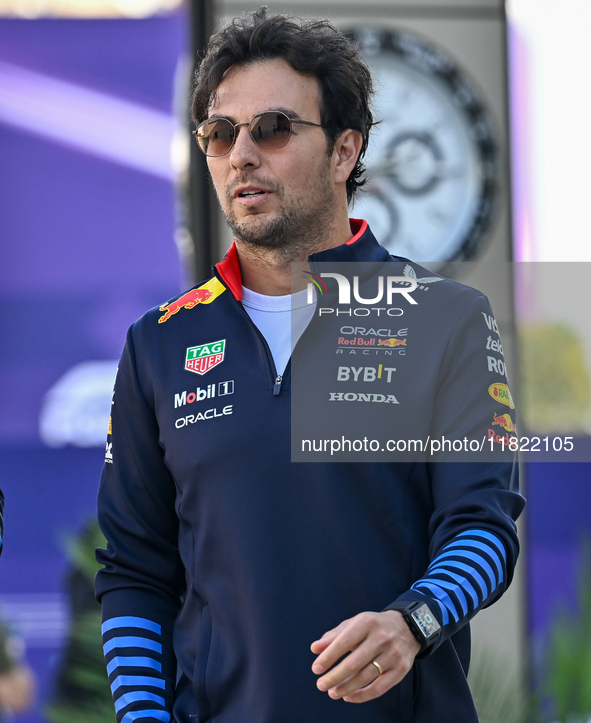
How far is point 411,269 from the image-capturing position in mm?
1748

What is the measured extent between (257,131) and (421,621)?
921 millimetres

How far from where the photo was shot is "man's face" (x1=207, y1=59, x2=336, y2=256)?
1.71 meters

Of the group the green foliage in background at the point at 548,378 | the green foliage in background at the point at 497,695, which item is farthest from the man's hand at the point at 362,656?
the green foliage in background at the point at 548,378

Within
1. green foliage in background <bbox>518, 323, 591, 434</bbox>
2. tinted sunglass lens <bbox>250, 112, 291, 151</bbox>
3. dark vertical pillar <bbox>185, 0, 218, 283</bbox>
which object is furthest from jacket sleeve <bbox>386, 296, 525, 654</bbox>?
dark vertical pillar <bbox>185, 0, 218, 283</bbox>

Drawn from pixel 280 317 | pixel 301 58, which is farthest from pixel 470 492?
pixel 301 58

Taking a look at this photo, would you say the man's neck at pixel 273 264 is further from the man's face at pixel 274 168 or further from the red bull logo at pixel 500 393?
the red bull logo at pixel 500 393

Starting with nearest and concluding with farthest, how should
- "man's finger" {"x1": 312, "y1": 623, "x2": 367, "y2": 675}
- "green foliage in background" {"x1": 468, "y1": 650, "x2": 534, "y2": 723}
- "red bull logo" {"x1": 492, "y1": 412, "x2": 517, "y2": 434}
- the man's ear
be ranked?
"man's finger" {"x1": 312, "y1": 623, "x2": 367, "y2": 675} < "red bull logo" {"x1": 492, "y1": 412, "x2": 517, "y2": 434} < the man's ear < "green foliage in background" {"x1": 468, "y1": 650, "x2": 534, "y2": 723}

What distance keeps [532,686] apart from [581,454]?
0.93 metres

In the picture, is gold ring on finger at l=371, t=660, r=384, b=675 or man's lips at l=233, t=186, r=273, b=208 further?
man's lips at l=233, t=186, r=273, b=208

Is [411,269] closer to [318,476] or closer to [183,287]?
[318,476]

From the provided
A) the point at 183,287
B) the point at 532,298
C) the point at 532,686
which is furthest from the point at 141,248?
the point at 532,686

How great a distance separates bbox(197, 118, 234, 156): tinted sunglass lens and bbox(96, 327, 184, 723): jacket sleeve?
1.43 ft

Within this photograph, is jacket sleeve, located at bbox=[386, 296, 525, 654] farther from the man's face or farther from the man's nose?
the man's nose

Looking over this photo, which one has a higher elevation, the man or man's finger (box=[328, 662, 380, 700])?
the man
